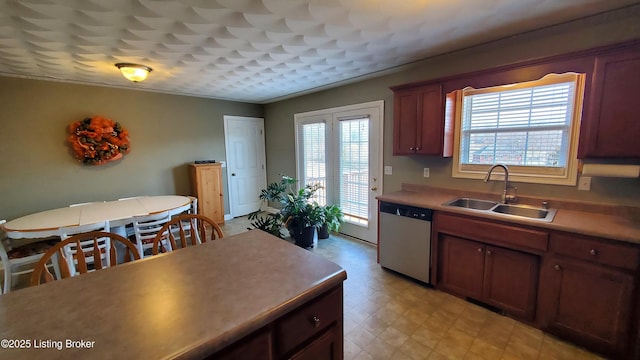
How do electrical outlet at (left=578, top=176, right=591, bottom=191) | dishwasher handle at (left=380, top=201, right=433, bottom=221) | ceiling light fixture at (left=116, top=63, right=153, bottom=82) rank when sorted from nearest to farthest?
electrical outlet at (left=578, top=176, right=591, bottom=191), dishwasher handle at (left=380, top=201, right=433, bottom=221), ceiling light fixture at (left=116, top=63, right=153, bottom=82)

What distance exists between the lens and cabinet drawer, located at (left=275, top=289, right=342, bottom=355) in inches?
38.6

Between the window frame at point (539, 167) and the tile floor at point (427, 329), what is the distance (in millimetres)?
1270

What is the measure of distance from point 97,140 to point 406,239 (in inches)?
170

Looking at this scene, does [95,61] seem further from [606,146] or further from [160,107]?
[606,146]

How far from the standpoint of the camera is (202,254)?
1.39 metres

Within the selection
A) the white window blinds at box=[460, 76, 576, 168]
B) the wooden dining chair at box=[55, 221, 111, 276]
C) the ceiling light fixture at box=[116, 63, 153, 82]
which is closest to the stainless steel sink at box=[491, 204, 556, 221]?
the white window blinds at box=[460, 76, 576, 168]

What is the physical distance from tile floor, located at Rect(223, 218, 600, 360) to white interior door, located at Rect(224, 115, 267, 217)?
3.41 meters

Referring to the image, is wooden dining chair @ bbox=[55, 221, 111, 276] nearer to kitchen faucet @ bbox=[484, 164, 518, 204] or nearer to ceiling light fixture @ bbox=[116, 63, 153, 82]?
ceiling light fixture @ bbox=[116, 63, 153, 82]

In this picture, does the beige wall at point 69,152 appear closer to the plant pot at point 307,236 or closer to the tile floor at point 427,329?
the plant pot at point 307,236

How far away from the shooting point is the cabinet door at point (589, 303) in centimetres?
173

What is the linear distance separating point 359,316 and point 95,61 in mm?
3747

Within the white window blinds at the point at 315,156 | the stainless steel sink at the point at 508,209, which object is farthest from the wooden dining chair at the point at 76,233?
the stainless steel sink at the point at 508,209

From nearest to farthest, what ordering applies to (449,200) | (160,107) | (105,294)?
(105,294)
(449,200)
(160,107)

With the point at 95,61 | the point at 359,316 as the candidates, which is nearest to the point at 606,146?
the point at 359,316
